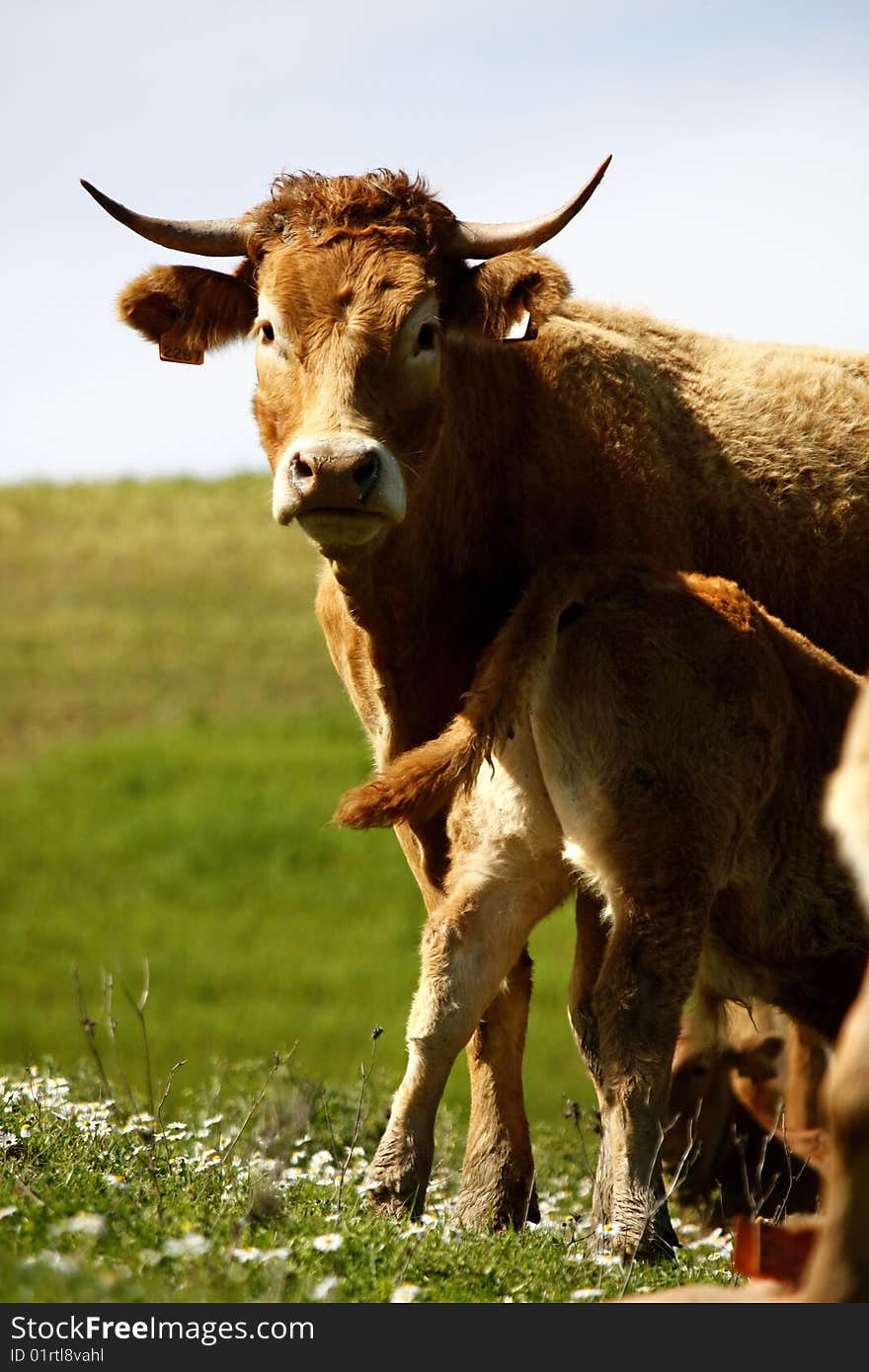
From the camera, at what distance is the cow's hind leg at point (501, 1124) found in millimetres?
7023

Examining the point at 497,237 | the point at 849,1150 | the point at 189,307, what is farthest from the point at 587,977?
the point at 849,1150

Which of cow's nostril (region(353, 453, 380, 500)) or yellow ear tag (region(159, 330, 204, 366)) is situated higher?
yellow ear tag (region(159, 330, 204, 366))

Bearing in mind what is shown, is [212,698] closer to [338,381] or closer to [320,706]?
[320,706]

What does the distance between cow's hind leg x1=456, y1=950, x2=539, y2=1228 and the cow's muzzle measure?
188cm

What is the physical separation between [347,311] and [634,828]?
7.18ft

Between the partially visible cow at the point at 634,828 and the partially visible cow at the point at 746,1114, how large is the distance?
5.65ft

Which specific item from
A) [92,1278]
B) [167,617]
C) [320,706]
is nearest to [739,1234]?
[92,1278]

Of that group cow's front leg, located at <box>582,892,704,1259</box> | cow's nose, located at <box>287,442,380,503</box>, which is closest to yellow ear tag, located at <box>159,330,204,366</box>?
cow's nose, located at <box>287,442,380,503</box>

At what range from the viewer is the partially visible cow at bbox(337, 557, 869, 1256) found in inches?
227

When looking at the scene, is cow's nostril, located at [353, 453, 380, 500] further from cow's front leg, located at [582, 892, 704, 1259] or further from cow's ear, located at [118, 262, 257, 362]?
cow's front leg, located at [582, 892, 704, 1259]

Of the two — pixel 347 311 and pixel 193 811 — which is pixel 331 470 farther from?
pixel 193 811

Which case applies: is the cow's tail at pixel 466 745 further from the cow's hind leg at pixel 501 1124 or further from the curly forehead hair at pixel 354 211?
the curly forehead hair at pixel 354 211

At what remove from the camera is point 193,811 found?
26.5 m
